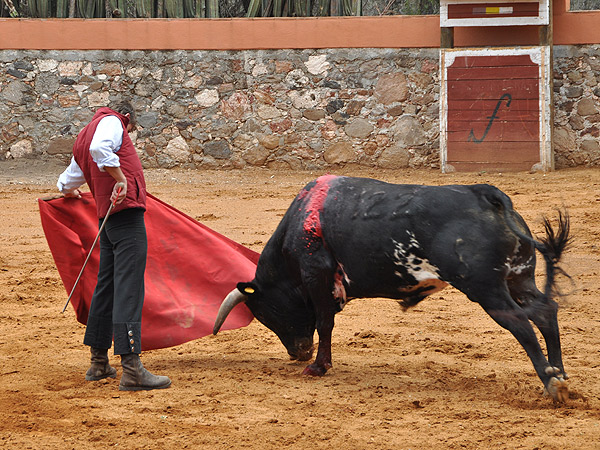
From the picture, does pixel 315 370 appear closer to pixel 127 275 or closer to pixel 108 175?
pixel 127 275

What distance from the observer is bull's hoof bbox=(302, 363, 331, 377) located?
14.1ft

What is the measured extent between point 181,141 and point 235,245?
25.2 ft

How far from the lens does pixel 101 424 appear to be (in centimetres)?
354

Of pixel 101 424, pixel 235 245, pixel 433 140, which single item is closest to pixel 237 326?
pixel 235 245

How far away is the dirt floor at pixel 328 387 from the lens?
132 inches

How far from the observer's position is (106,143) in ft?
12.6

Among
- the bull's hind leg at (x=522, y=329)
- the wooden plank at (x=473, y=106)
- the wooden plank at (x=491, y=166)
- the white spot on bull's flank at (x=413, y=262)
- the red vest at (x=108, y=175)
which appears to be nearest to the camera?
the bull's hind leg at (x=522, y=329)

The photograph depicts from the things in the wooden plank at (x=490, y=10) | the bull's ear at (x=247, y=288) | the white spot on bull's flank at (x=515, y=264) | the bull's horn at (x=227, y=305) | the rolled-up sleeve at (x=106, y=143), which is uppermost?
the wooden plank at (x=490, y=10)

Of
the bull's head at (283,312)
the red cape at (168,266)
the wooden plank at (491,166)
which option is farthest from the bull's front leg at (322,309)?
the wooden plank at (491,166)

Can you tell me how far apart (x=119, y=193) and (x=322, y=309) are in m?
1.20

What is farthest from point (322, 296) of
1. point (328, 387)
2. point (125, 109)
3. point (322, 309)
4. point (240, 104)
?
point (240, 104)

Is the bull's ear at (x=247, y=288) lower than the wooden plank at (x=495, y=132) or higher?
lower

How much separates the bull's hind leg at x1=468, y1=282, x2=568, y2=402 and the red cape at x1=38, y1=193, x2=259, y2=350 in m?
1.64

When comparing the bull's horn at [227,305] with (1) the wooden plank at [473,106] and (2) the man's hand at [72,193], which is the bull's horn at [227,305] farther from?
(1) the wooden plank at [473,106]
